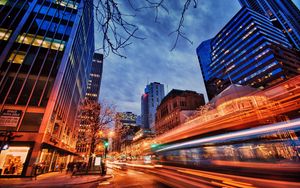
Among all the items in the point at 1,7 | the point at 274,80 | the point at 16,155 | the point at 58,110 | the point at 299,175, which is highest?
the point at 274,80

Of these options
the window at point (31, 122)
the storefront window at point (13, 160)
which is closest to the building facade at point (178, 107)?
the window at point (31, 122)

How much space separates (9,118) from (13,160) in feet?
17.3

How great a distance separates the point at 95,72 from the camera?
419ft

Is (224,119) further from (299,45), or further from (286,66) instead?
(299,45)

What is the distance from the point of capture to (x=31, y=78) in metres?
21.7

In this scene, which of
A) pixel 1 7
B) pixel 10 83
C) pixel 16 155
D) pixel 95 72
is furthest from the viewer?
pixel 95 72

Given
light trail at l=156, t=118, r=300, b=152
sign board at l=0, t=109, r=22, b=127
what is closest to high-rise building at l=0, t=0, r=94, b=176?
sign board at l=0, t=109, r=22, b=127

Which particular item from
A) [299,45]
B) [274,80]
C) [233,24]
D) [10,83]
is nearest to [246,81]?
[274,80]

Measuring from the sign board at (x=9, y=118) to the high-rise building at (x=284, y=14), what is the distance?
15606 centimetres

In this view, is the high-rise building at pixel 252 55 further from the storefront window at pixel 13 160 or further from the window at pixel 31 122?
the storefront window at pixel 13 160

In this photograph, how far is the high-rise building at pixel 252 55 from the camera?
218 ft

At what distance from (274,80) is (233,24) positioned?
5061 centimetres

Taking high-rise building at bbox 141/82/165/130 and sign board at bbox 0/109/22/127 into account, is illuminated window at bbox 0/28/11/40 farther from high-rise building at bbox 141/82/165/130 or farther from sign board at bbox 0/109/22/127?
high-rise building at bbox 141/82/165/130

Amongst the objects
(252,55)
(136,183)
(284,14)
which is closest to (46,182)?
(136,183)
